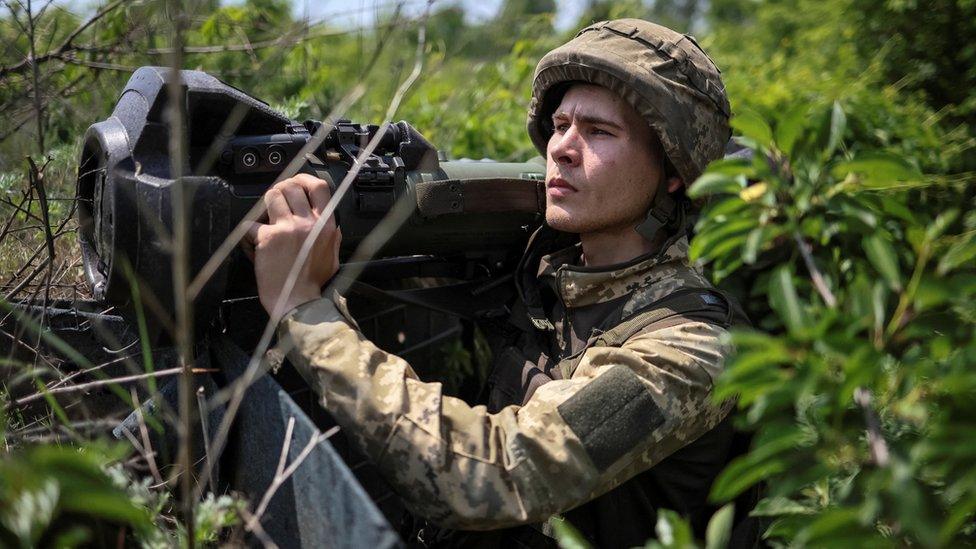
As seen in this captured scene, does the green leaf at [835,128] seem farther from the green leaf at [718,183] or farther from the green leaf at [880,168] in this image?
the green leaf at [718,183]

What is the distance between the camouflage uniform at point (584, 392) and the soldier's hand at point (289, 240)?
5 cm

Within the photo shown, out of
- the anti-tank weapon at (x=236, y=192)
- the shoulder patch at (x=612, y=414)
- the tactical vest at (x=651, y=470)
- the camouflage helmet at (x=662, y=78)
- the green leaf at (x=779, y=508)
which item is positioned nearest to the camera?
the green leaf at (x=779, y=508)

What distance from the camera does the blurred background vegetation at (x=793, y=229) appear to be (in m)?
1.07

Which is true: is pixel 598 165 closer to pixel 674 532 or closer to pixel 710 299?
pixel 710 299

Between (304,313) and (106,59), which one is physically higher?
(106,59)

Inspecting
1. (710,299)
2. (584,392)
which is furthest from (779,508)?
(710,299)

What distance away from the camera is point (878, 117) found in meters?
4.15

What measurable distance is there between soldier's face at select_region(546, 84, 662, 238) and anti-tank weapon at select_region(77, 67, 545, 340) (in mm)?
129

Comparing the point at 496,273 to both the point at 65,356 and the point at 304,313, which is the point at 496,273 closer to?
the point at 304,313

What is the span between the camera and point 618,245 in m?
2.45

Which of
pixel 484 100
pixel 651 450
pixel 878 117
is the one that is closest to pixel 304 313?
pixel 651 450

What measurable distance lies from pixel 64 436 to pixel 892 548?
148 cm

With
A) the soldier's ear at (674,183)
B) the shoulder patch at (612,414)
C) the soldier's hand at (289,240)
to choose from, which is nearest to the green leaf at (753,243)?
the shoulder patch at (612,414)

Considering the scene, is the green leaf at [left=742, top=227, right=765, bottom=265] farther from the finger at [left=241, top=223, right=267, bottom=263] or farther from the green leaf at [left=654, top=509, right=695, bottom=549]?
the finger at [left=241, top=223, right=267, bottom=263]
